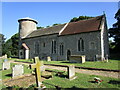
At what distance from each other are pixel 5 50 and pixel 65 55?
26515 millimetres

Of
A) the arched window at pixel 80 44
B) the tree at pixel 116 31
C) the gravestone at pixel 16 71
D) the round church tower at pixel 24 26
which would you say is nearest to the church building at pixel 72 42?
the arched window at pixel 80 44

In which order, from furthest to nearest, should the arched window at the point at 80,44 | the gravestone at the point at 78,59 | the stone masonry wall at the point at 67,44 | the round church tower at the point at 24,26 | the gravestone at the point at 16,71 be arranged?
the round church tower at the point at 24,26, the arched window at the point at 80,44, the stone masonry wall at the point at 67,44, the gravestone at the point at 78,59, the gravestone at the point at 16,71

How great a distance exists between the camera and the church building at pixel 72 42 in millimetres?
16891

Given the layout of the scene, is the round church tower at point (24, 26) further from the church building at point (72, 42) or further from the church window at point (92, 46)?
the church window at point (92, 46)

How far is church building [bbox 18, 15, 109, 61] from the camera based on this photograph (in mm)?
16891

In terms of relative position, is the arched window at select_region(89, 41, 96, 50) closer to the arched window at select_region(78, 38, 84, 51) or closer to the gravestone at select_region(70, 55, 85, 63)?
the arched window at select_region(78, 38, 84, 51)

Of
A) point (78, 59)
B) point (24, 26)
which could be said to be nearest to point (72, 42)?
point (78, 59)

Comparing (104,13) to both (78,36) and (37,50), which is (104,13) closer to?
(78,36)

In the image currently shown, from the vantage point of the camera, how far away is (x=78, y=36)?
18.7 meters

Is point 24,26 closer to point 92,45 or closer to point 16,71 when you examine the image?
point 92,45

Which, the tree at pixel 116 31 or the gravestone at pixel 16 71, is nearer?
the gravestone at pixel 16 71

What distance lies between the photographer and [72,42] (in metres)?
19.4

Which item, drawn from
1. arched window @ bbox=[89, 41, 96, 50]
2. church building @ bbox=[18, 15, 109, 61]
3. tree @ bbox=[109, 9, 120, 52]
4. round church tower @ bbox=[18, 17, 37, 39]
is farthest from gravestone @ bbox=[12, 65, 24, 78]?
tree @ bbox=[109, 9, 120, 52]

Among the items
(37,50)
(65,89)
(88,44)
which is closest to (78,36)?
(88,44)
